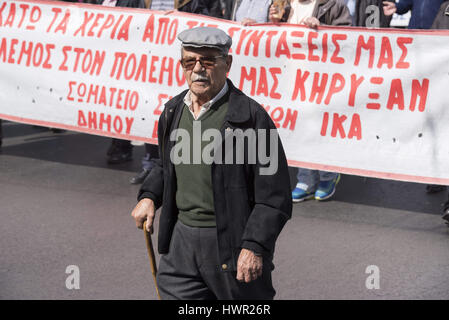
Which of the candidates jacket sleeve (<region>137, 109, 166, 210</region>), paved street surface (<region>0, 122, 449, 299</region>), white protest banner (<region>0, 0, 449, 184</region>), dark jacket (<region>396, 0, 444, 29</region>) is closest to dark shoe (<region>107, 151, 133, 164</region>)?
paved street surface (<region>0, 122, 449, 299</region>)

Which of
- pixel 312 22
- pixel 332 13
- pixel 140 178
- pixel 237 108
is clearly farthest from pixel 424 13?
pixel 237 108

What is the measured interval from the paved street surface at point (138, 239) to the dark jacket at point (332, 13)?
1669 millimetres

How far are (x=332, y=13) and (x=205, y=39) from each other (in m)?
4.33

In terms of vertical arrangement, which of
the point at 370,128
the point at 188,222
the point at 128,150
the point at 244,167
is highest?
the point at 244,167

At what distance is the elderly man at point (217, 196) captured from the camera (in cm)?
330

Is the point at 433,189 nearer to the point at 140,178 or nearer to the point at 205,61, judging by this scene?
the point at 140,178

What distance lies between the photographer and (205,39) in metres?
3.29

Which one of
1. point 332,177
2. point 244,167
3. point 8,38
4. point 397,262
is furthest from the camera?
point 8,38

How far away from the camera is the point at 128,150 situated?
8.94m

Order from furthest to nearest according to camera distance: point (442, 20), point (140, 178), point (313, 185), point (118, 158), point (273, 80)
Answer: point (118, 158), point (140, 178), point (313, 185), point (273, 80), point (442, 20)

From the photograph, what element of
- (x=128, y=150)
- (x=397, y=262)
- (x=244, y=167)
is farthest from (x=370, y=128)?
(x=244, y=167)

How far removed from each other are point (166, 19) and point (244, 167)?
4739mm

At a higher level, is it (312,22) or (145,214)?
(312,22)
